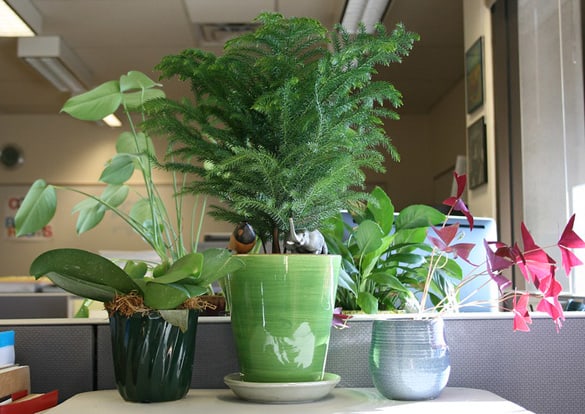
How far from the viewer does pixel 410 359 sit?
109cm

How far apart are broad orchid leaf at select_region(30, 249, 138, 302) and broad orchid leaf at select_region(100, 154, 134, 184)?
0.41 meters

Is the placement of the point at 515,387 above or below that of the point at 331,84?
below

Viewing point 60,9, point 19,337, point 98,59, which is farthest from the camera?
point 98,59

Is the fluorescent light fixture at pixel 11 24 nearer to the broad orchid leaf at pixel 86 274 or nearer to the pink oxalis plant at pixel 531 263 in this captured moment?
the broad orchid leaf at pixel 86 274

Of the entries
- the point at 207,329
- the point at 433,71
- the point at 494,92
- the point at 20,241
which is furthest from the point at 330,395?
the point at 20,241

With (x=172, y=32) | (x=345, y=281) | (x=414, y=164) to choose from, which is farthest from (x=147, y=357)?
(x=414, y=164)

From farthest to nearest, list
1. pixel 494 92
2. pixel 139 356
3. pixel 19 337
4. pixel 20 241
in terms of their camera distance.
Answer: pixel 20 241, pixel 494 92, pixel 19 337, pixel 139 356

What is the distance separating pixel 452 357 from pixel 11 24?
14.2 feet

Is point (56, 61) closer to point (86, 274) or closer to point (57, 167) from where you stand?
point (57, 167)

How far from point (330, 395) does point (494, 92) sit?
2825 mm

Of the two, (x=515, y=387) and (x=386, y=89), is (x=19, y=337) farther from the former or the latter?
(x=515, y=387)

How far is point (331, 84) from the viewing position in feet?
3.70

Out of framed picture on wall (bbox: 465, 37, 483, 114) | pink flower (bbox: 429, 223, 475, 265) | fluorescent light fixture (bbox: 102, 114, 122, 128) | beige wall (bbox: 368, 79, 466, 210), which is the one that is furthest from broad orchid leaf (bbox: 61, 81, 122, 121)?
beige wall (bbox: 368, 79, 466, 210)

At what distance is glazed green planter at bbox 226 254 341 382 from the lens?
1.09 meters
